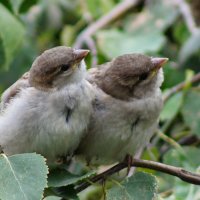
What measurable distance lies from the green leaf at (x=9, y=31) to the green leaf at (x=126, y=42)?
1113 mm

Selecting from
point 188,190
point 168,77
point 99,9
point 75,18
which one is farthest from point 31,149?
point 75,18

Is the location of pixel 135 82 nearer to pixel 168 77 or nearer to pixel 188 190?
pixel 188 190

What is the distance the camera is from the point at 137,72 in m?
3.21

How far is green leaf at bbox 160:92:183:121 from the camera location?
3963 millimetres

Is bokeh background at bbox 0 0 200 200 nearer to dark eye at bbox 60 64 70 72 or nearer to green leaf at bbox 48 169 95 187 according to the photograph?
dark eye at bbox 60 64 70 72

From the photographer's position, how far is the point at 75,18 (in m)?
5.48

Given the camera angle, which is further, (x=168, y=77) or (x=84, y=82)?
(x=168, y=77)

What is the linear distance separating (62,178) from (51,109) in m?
0.33

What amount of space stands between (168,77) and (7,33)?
1.32 m

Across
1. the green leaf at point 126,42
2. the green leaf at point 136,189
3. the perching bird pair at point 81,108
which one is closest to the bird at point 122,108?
the perching bird pair at point 81,108

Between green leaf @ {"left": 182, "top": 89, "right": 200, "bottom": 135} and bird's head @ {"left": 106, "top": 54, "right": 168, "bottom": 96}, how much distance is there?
76cm

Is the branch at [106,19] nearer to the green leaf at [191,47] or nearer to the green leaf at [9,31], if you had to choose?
the green leaf at [191,47]

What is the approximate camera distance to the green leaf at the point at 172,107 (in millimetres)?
3963

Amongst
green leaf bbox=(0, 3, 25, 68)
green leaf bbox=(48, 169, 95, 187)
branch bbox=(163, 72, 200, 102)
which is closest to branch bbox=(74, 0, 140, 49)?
branch bbox=(163, 72, 200, 102)
